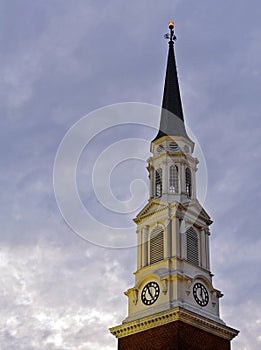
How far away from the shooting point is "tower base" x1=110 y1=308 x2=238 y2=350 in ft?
225

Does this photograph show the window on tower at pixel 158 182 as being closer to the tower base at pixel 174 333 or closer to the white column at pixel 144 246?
the white column at pixel 144 246

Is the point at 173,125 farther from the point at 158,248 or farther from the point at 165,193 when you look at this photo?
the point at 158,248

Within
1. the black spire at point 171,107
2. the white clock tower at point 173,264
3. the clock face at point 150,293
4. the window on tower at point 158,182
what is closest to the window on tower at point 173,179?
the white clock tower at point 173,264

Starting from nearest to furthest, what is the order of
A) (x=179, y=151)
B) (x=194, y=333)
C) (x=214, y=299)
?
(x=194, y=333), (x=214, y=299), (x=179, y=151)

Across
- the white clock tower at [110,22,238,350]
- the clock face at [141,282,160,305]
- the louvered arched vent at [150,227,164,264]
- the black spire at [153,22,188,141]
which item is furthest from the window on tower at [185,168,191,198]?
the clock face at [141,282,160,305]

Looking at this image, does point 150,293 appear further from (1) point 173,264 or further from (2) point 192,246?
(2) point 192,246

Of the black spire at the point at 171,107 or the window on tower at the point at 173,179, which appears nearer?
the window on tower at the point at 173,179

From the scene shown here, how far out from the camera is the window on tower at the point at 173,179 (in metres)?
78.8

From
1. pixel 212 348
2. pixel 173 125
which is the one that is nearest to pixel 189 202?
pixel 173 125

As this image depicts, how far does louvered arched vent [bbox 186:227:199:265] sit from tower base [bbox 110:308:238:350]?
6.61 metres

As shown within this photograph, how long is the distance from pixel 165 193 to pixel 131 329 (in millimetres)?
13807

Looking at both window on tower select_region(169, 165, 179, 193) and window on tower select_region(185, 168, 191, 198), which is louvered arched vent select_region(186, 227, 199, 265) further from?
window on tower select_region(169, 165, 179, 193)

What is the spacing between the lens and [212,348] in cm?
7050

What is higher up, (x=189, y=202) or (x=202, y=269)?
(x=189, y=202)
